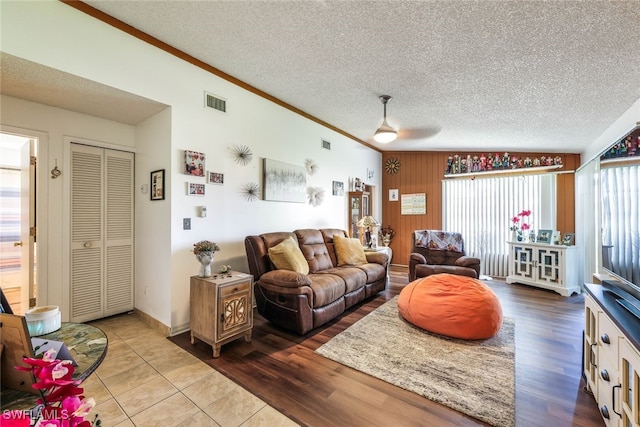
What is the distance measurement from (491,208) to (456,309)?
12.1 feet

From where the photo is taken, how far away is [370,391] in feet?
6.33

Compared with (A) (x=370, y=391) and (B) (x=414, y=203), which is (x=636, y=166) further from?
(B) (x=414, y=203)

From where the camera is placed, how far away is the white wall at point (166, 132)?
82.9 inches

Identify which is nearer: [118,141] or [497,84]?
[497,84]

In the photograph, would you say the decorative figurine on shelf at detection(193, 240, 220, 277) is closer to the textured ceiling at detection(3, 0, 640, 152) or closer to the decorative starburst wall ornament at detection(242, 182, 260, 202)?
the decorative starburst wall ornament at detection(242, 182, 260, 202)

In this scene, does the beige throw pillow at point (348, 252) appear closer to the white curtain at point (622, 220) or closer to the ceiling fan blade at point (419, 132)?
the ceiling fan blade at point (419, 132)

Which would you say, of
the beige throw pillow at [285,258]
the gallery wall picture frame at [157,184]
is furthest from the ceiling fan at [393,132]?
the gallery wall picture frame at [157,184]

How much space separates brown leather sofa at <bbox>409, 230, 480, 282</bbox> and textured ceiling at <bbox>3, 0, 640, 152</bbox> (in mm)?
2075

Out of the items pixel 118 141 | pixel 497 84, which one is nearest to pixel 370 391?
pixel 497 84

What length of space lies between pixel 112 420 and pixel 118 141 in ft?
9.44

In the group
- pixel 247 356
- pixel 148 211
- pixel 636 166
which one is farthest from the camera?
pixel 148 211

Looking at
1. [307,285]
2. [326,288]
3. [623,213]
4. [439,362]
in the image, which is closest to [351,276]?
[326,288]

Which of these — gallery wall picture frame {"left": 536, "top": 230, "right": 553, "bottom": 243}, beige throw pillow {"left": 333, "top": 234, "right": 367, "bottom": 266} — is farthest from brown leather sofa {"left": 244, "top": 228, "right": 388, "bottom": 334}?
gallery wall picture frame {"left": 536, "top": 230, "right": 553, "bottom": 243}

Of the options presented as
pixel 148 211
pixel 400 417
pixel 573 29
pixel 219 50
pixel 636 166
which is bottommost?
pixel 400 417
